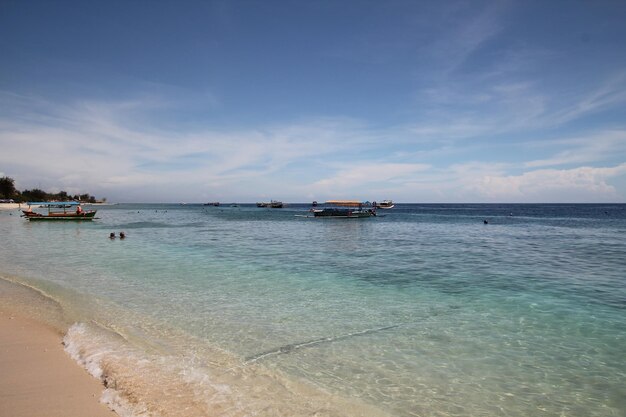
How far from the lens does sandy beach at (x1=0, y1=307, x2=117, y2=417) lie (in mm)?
5230

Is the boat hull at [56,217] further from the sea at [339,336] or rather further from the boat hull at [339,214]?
the sea at [339,336]

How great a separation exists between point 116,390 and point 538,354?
8568mm

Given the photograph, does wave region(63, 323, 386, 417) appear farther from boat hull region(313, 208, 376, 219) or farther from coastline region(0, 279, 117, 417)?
boat hull region(313, 208, 376, 219)

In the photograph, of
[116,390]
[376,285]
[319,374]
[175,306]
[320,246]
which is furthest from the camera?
[320,246]

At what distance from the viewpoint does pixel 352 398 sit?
6.18 metres

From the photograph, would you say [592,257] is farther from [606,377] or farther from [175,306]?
[175,306]

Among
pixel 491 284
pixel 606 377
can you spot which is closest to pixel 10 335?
pixel 606 377

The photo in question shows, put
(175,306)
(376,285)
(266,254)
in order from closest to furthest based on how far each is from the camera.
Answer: (175,306) → (376,285) → (266,254)

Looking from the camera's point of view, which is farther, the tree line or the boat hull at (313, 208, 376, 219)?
the tree line

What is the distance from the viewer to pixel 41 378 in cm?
620

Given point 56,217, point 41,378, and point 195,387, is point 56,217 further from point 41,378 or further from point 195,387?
point 195,387

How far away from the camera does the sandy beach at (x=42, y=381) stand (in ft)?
17.2

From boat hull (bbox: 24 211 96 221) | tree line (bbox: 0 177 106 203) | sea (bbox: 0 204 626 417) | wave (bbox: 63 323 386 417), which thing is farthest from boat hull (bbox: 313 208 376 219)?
tree line (bbox: 0 177 106 203)

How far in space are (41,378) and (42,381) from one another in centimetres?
16
